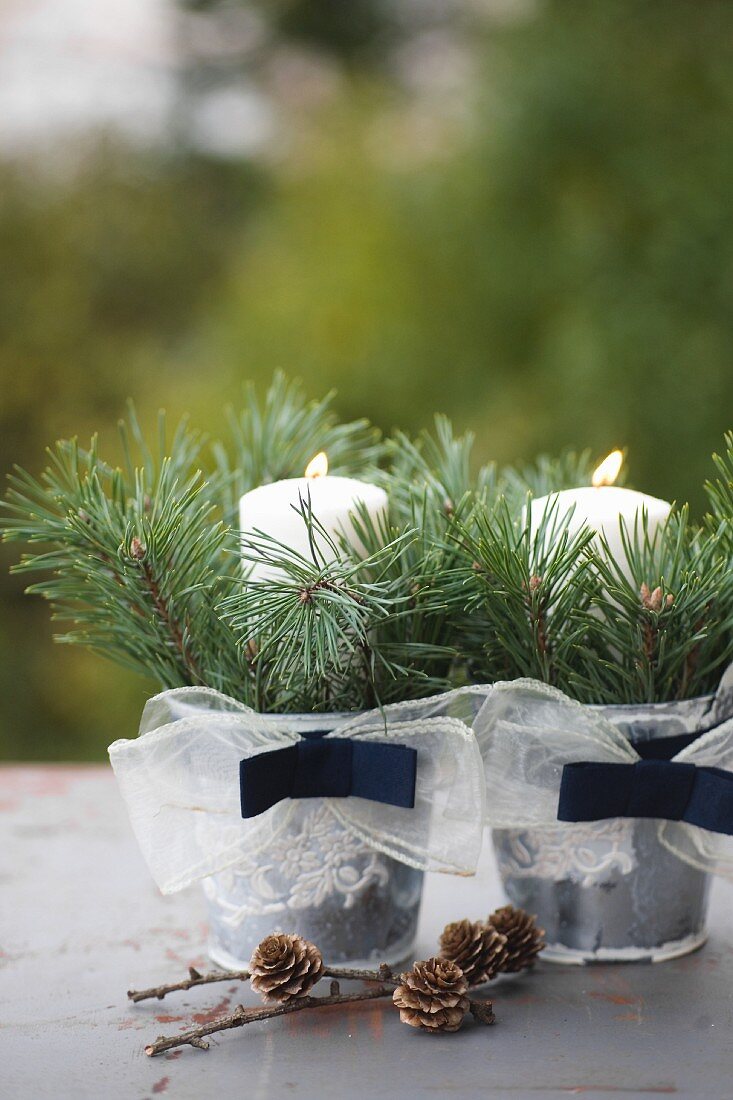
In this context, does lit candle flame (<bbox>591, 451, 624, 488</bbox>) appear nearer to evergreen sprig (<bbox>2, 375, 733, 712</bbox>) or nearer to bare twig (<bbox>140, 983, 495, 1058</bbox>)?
evergreen sprig (<bbox>2, 375, 733, 712</bbox>)

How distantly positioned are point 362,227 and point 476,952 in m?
1.49

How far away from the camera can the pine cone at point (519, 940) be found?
1.67 feet

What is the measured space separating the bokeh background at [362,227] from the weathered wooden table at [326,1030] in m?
0.98

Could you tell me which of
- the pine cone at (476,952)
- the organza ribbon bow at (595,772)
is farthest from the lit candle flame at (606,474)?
the pine cone at (476,952)

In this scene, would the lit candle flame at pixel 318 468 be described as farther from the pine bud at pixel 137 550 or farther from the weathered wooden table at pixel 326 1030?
the weathered wooden table at pixel 326 1030

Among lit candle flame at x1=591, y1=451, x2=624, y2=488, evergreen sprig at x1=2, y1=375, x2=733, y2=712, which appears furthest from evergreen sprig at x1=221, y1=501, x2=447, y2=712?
lit candle flame at x1=591, y1=451, x2=624, y2=488

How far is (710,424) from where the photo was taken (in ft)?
4.64

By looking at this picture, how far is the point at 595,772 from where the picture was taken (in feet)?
1.59

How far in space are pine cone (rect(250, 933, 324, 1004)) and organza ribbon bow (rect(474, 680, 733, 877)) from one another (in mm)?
105

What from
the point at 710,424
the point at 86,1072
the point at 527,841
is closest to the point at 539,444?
the point at 710,424

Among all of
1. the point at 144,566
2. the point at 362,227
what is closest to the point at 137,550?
the point at 144,566

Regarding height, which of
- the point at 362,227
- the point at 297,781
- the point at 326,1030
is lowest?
the point at 326,1030

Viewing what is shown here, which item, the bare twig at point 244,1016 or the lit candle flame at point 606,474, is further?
the lit candle flame at point 606,474

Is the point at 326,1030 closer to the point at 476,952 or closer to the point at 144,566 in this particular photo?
the point at 476,952
